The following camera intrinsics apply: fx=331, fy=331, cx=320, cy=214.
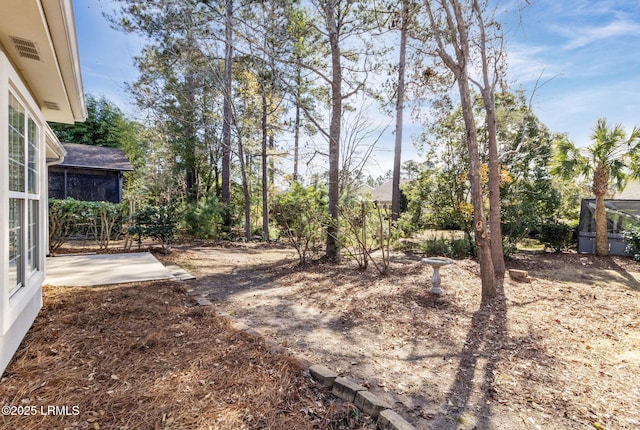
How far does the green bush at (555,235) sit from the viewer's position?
11.4m

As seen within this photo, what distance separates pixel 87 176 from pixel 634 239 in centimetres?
1907

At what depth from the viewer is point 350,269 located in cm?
726

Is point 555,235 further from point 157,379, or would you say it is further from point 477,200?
point 157,379

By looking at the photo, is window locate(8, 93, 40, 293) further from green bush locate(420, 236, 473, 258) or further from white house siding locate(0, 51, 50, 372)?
green bush locate(420, 236, 473, 258)

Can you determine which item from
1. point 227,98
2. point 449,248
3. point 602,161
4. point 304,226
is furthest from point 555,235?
point 227,98

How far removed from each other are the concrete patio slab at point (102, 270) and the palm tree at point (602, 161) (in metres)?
11.9

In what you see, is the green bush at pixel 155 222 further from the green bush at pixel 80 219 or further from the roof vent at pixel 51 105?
the roof vent at pixel 51 105

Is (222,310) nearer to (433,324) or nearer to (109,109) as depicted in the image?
(433,324)

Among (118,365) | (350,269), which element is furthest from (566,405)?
(350,269)

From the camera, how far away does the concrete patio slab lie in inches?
210

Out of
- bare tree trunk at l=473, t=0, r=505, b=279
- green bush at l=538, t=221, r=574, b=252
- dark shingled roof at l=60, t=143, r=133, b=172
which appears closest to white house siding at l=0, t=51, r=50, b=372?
bare tree trunk at l=473, t=0, r=505, b=279

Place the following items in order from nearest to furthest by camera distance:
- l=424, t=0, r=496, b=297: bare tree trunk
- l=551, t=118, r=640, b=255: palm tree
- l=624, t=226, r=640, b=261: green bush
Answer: l=424, t=0, r=496, b=297: bare tree trunk, l=624, t=226, r=640, b=261: green bush, l=551, t=118, r=640, b=255: palm tree

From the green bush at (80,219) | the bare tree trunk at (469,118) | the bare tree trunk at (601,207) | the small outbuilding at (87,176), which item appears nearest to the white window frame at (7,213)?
the bare tree trunk at (469,118)

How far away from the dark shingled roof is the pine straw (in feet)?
36.7
